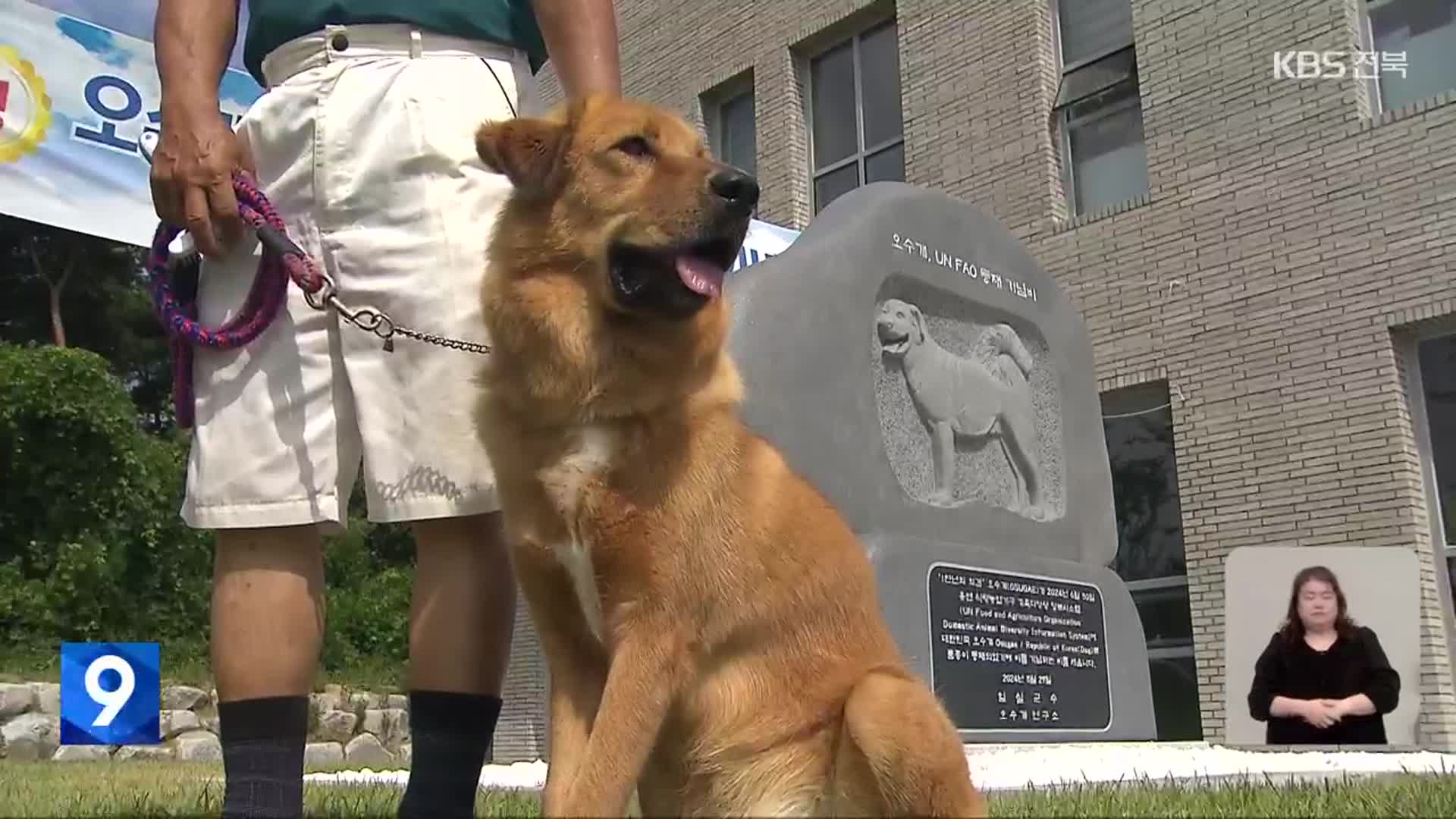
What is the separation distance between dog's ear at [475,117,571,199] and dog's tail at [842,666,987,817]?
111 centimetres

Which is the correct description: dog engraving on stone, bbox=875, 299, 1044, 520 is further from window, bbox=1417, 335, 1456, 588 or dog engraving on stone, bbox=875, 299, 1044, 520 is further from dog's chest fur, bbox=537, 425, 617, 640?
window, bbox=1417, 335, 1456, 588

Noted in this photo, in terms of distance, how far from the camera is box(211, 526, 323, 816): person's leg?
2.32m

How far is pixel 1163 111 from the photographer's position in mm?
10695

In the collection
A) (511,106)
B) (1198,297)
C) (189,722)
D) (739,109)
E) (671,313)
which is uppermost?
(739,109)

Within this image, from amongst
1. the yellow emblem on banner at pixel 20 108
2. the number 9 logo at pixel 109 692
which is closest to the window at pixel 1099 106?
the yellow emblem on banner at pixel 20 108

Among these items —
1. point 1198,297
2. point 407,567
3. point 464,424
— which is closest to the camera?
point 464,424

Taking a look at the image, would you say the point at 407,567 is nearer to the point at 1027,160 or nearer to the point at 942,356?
the point at 1027,160

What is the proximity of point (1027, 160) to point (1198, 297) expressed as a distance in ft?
7.36

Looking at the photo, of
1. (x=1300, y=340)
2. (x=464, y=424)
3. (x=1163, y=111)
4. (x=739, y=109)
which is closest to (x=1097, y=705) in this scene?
(x=464, y=424)

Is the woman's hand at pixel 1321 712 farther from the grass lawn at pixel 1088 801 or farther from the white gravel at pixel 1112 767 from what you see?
the grass lawn at pixel 1088 801

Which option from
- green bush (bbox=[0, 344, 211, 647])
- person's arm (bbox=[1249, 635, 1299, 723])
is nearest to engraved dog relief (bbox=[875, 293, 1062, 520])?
person's arm (bbox=[1249, 635, 1299, 723])

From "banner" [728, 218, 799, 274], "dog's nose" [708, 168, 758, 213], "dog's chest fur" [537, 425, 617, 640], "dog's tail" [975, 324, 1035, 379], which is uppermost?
"banner" [728, 218, 799, 274]

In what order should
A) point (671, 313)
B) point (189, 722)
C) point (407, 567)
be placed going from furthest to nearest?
point (407, 567) → point (189, 722) → point (671, 313)

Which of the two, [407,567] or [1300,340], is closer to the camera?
[1300,340]
